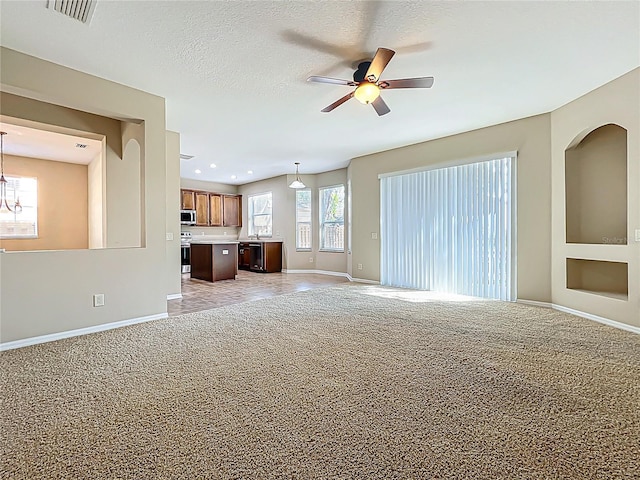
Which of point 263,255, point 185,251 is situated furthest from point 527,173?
point 185,251

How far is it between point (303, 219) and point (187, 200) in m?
3.29

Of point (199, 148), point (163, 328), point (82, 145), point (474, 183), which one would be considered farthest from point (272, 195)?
point (163, 328)

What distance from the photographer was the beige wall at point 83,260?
9.72 ft

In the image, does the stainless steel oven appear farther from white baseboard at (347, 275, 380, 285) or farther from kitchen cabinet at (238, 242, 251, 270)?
white baseboard at (347, 275, 380, 285)

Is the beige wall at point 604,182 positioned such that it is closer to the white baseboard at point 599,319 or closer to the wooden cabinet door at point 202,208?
the white baseboard at point 599,319

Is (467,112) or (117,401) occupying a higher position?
(467,112)

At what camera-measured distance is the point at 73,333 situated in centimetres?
329

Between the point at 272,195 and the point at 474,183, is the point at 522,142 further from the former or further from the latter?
the point at 272,195

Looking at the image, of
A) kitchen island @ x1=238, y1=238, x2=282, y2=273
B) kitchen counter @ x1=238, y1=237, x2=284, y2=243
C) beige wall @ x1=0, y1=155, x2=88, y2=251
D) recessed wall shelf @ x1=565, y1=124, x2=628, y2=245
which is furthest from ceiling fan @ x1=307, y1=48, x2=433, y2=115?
kitchen counter @ x1=238, y1=237, x2=284, y2=243

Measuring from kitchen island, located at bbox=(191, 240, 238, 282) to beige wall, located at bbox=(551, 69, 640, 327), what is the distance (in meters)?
5.78

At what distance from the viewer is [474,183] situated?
5.16m

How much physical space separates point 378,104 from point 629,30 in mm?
2030

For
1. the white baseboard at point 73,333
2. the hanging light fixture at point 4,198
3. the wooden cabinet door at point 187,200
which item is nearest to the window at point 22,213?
the hanging light fixture at point 4,198

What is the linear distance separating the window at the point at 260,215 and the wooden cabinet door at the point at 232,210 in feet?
1.47
